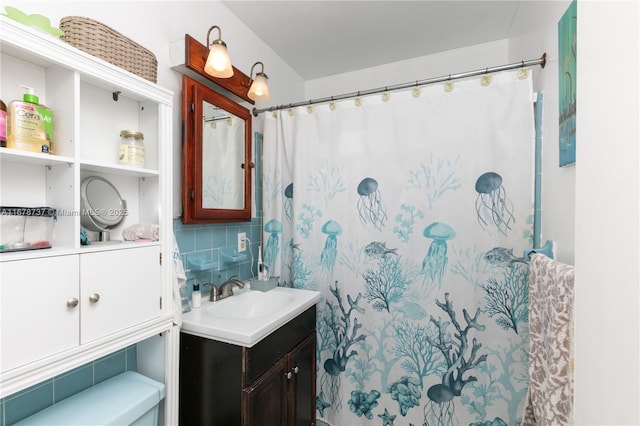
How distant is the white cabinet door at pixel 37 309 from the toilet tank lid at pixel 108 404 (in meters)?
0.27

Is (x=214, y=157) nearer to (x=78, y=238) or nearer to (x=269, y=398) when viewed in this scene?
(x=78, y=238)

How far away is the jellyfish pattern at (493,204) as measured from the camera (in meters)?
1.43

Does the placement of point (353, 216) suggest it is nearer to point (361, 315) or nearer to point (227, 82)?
point (361, 315)

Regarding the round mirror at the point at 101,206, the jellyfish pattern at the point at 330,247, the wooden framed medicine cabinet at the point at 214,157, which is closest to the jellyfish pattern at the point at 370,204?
the jellyfish pattern at the point at 330,247

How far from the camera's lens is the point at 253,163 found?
6.15ft

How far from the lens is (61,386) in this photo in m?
0.95

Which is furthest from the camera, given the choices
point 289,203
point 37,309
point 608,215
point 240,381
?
point 289,203

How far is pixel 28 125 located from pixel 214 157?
2.76 feet

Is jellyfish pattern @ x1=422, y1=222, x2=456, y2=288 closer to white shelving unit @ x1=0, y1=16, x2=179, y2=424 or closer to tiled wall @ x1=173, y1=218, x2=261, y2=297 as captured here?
tiled wall @ x1=173, y1=218, x2=261, y2=297

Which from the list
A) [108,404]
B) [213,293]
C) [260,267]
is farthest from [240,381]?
[260,267]

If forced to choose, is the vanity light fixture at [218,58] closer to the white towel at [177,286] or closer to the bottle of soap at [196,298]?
the white towel at [177,286]

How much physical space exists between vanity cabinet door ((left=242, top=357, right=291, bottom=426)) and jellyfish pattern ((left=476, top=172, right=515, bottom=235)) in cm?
123

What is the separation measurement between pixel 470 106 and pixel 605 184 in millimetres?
1310

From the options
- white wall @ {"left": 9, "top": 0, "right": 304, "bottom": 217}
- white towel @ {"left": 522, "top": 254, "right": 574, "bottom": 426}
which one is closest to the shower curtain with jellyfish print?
white towel @ {"left": 522, "top": 254, "right": 574, "bottom": 426}
